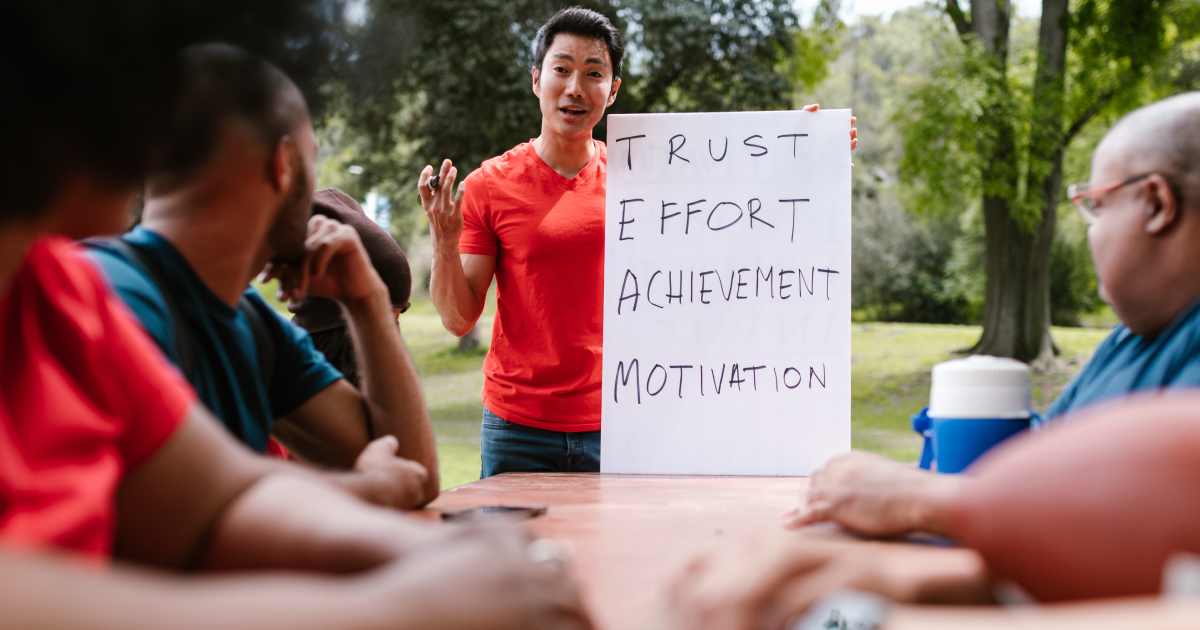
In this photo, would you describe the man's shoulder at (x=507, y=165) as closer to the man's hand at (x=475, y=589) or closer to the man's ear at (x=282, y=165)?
the man's ear at (x=282, y=165)

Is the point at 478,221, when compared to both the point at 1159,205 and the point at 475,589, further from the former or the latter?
the point at 475,589

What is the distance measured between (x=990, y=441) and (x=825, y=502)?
1.19 ft

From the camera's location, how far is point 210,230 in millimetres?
1574

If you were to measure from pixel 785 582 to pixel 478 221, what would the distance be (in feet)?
7.30

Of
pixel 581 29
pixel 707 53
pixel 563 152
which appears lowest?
→ pixel 563 152

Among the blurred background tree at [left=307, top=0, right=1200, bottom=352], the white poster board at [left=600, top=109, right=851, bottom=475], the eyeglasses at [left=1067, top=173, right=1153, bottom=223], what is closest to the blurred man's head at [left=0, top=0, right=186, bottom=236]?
the eyeglasses at [left=1067, top=173, right=1153, bottom=223]

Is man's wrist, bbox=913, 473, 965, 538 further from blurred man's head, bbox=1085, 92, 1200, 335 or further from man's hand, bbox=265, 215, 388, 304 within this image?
man's hand, bbox=265, 215, 388, 304

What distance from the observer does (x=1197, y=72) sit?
11.1 m

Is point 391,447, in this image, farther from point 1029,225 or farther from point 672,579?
point 1029,225

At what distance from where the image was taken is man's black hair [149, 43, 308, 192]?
3.65ft

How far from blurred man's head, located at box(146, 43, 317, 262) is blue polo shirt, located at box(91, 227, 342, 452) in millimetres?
118

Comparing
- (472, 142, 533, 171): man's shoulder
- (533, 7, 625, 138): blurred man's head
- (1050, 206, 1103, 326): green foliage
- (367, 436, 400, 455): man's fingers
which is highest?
(533, 7, 625, 138): blurred man's head

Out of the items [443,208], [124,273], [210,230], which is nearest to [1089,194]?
[210,230]

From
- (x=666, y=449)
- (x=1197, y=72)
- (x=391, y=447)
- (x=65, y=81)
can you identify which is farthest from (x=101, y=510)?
(x=1197, y=72)
